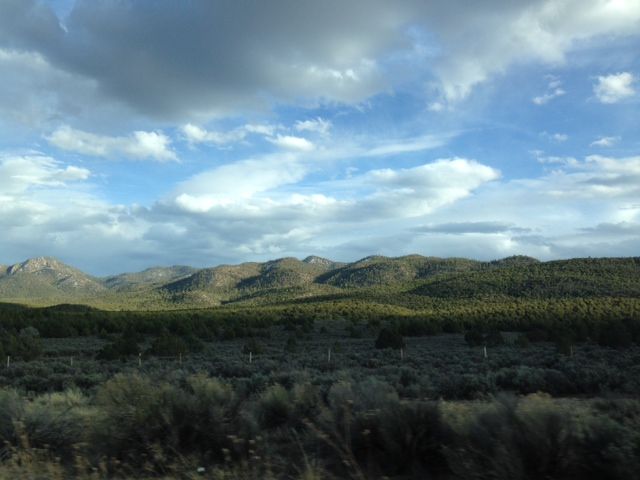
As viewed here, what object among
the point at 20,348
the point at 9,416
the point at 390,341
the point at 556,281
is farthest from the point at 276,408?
the point at 556,281

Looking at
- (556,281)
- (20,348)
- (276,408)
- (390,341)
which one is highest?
(556,281)

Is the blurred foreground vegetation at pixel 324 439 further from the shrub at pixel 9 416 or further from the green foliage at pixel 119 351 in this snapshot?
the green foliage at pixel 119 351

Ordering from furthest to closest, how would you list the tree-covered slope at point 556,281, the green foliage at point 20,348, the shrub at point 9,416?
the tree-covered slope at point 556,281 → the green foliage at point 20,348 → the shrub at point 9,416

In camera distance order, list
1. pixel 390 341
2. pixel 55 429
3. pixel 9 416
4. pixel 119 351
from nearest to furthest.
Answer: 1. pixel 55 429
2. pixel 9 416
3. pixel 119 351
4. pixel 390 341

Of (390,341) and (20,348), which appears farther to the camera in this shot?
(390,341)

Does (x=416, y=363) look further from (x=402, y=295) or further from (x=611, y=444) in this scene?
(x=402, y=295)

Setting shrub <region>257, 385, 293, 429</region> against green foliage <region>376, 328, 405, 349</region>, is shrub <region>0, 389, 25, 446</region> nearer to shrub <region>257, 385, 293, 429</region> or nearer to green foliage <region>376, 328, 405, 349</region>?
shrub <region>257, 385, 293, 429</region>

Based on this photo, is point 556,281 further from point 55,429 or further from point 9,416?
point 9,416

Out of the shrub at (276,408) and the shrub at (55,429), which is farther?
the shrub at (276,408)

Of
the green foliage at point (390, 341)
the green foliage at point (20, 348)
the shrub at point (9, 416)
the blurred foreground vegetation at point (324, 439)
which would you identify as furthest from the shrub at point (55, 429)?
the green foliage at point (390, 341)

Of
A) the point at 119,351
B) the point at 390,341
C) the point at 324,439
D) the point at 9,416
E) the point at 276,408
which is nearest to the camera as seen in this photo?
the point at 324,439

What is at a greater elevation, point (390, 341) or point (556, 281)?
point (556, 281)

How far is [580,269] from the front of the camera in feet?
398

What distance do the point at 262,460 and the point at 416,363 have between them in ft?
73.7
